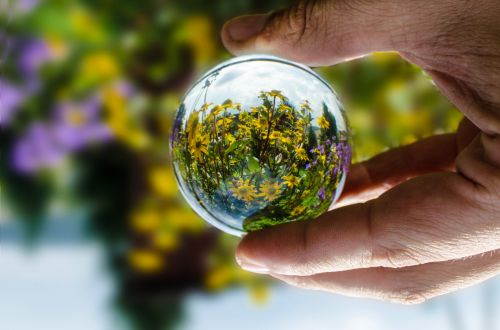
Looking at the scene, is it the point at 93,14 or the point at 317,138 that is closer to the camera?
the point at 317,138

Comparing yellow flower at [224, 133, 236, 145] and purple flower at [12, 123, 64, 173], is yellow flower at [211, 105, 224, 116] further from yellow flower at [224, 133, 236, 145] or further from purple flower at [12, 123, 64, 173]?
purple flower at [12, 123, 64, 173]

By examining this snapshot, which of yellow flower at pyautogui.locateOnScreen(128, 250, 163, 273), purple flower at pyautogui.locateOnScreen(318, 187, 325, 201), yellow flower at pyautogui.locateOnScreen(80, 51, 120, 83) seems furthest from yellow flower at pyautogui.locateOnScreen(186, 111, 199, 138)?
yellow flower at pyautogui.locateOnScreen(128, 250, 163, 273)

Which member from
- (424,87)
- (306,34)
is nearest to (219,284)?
(424,87)

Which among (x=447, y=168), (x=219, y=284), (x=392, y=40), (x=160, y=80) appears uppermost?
(x=160, y=80)

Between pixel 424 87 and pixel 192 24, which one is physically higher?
pixel 192 24

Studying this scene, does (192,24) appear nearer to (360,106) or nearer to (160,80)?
(160,80)

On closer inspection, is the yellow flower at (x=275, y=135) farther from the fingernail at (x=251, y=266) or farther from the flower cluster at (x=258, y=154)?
the fingernail at (x=251, y=266)

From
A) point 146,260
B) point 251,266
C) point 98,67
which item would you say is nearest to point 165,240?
point 146,260
